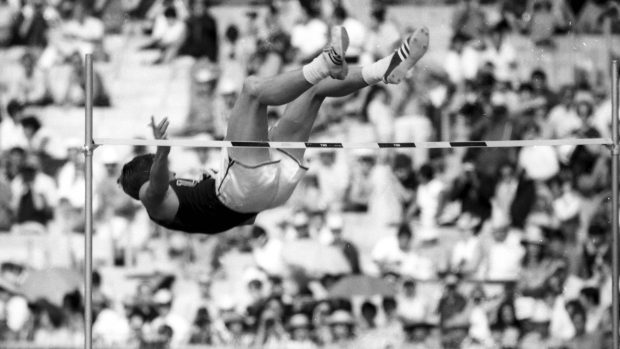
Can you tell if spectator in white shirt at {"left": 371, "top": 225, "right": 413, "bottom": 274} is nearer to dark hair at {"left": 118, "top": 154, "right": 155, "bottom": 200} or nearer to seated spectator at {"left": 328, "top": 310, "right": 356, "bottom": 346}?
seated spectator at {"left": 328, "top": 310, "right": 356, "bottom": 346}

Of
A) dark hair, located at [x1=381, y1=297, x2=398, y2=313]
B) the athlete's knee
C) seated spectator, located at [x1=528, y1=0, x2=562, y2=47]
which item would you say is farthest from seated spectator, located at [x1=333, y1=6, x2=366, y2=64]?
the athlete's knee

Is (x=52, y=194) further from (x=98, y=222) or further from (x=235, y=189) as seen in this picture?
(x=235, y=189)

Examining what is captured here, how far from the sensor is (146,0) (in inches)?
662

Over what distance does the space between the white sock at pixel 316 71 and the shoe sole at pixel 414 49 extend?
0.35m

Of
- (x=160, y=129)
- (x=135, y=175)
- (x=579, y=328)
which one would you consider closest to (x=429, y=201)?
(x=579, y=328)

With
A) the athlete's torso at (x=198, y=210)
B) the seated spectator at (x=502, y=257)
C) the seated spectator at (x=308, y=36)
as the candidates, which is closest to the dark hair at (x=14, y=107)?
the seated spectator at (x=308, y=36)

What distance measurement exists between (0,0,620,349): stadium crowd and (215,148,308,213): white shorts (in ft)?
14.1

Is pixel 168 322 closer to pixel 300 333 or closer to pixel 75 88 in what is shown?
pixel 300 333

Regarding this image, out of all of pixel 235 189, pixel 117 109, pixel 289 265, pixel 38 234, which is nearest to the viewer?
pixel 235 189

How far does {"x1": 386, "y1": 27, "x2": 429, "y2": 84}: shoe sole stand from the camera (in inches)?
335

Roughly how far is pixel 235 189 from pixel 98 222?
5728 mm

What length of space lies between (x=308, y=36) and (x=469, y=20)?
1583 millimetres

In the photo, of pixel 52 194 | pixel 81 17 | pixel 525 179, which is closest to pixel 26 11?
pixel 81 17

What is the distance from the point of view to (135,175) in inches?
368
